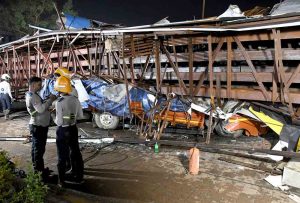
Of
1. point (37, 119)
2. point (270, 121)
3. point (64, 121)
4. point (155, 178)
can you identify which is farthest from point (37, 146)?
point (270, 121)

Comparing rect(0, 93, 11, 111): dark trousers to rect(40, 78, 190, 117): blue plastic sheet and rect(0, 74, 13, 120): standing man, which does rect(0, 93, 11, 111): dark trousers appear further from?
rect(40, 78, 190, 117): blue plastic sheet

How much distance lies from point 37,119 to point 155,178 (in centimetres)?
251

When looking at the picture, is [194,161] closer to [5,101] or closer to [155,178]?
[155,178]

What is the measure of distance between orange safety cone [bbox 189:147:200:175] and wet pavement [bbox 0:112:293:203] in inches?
4.6

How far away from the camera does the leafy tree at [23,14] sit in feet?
75.7

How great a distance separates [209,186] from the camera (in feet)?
17.2

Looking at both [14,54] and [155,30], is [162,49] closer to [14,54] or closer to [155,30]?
[155,30]

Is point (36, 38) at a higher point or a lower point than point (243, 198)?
higher

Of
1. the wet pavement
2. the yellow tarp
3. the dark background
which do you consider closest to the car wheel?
the wet pavement

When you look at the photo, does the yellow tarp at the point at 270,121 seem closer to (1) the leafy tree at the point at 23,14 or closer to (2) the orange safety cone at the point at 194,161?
(2) the orange safety cone at the point at 194,161

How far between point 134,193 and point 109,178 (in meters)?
0.83

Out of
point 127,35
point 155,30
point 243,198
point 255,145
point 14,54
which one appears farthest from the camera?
point 14,54

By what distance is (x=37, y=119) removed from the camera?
534 cm

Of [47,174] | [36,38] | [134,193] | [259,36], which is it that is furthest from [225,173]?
[36,38]
